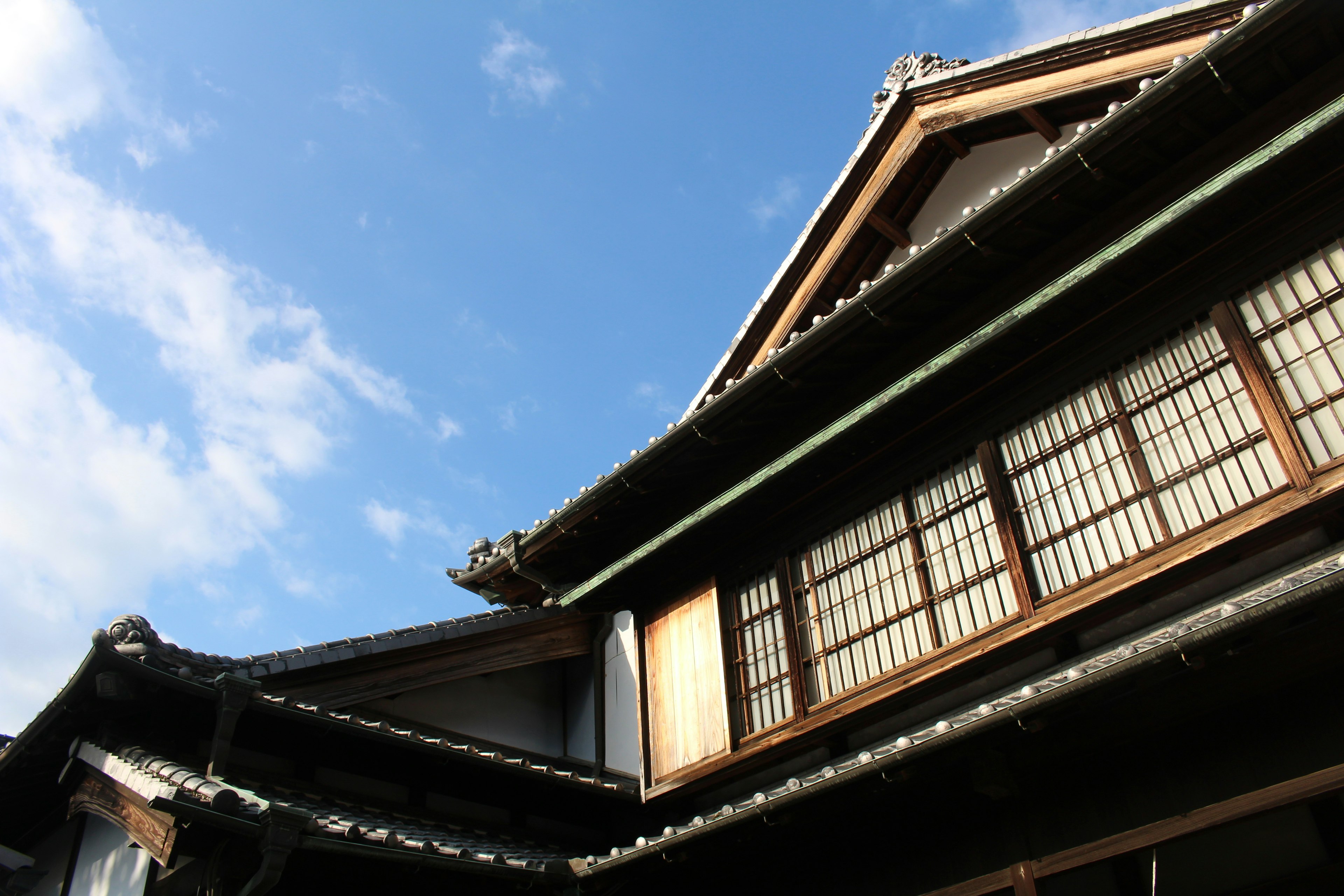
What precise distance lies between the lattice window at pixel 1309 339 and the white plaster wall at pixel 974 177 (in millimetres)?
4597

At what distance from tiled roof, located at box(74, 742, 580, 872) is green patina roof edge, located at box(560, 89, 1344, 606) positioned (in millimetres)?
3017

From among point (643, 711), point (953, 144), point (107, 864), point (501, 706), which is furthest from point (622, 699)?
point (953, 144)

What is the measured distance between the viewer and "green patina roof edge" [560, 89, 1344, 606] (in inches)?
273

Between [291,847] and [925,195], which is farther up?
[925,195]

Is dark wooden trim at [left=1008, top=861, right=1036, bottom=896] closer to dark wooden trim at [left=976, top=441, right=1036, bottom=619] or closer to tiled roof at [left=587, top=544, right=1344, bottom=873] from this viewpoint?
tiled roof at [left=587, top=544, right=1344, bottom=873]

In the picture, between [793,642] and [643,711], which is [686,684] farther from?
[793,642]

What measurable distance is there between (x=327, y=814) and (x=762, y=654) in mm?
4634

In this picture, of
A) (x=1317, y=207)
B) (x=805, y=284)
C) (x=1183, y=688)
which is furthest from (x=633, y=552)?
(x=1317, y=207)

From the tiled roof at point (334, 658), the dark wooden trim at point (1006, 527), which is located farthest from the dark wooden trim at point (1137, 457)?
the tiled roof at point (334, 658)

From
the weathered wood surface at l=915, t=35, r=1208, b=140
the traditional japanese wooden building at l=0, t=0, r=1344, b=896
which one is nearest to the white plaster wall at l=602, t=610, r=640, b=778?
the traditional japanese wooden building at l=0, t=0, r=1344, b=896

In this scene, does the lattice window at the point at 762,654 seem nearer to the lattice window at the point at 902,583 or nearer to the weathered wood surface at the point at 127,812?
the lattice window at the point at 902,583

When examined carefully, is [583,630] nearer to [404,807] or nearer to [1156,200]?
[404,807]

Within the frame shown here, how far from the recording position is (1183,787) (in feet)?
21.1

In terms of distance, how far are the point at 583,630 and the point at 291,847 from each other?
846cm
